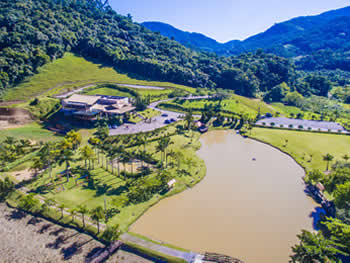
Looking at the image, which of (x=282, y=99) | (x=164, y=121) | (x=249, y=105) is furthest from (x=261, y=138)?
(x=282, y=99)

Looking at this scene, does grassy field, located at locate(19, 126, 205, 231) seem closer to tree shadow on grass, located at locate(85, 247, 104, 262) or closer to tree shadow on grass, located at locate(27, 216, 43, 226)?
tree shadow on grass, located at locate(27, 216, 43, 226)

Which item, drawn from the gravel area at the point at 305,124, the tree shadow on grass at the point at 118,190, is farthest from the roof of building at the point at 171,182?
the gravel area at the point at 305,124

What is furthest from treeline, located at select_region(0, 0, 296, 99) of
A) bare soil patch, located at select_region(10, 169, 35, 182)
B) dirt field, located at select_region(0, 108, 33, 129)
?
bare soil patch, located at select_region(10, 169, 35, 182)

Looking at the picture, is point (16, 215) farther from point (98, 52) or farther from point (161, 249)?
point (98, 52)

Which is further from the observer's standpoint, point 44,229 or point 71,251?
point 44,229

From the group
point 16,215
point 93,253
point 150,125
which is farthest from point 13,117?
point 93,253

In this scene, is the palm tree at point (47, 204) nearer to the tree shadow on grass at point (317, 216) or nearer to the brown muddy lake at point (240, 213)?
the brown muddy lake at point (240, 213)
